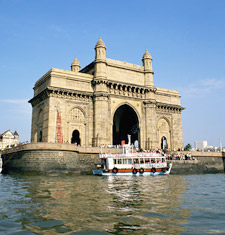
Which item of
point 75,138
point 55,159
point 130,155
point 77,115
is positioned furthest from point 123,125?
point 55,159

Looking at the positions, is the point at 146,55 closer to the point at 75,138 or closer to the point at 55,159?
the point at 75,138

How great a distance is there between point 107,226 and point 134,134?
50.8 meters

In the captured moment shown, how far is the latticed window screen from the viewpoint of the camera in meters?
42.6

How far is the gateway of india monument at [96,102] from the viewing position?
41.2 meters

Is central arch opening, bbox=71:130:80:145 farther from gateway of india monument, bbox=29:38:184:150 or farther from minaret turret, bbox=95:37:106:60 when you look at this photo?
minaret turret, bbox=95:37:106:60

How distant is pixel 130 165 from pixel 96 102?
13666 mm

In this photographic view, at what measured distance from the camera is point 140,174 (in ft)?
108

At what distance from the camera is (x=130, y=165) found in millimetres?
33438

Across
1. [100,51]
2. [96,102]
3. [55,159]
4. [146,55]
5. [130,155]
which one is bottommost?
[55,159]

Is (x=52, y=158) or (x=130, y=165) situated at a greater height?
(x=52, y=158)

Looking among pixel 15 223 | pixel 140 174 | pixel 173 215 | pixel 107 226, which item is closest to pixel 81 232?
pixel 107 226

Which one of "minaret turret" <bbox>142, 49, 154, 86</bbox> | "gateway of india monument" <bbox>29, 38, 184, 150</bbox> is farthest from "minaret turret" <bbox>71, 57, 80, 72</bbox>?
"minaret turret" <bbox>142, 49, 154, 86</bbox>

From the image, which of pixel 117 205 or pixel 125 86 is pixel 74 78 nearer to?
pixel 125 86

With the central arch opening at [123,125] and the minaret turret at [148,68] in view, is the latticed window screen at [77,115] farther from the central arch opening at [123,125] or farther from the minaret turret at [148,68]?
the minaret turret at [148,68]
